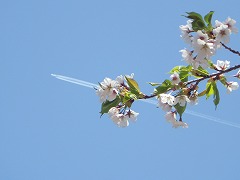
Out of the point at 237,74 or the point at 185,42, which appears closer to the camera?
the point at 185,42

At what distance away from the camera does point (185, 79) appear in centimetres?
461

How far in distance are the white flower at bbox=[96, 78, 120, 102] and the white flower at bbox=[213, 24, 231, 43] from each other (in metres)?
1.08

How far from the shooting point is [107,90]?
4.53 metres

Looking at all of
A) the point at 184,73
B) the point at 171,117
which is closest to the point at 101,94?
the point at 171,117

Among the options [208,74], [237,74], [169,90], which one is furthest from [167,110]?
[237,74]

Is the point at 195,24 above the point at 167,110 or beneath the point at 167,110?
above

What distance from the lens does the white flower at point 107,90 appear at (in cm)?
451

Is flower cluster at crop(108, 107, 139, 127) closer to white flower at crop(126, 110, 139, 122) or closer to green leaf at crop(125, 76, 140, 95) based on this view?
white flower at crop(126, 110, 139, 122)

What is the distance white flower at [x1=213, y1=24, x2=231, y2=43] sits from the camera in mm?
4234

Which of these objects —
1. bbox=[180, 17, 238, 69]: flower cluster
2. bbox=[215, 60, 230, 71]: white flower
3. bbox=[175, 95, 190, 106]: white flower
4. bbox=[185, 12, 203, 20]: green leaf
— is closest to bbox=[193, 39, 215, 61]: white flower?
bbox=[180, 17, 238, 69]: flower cluster

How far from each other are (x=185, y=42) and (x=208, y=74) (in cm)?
46

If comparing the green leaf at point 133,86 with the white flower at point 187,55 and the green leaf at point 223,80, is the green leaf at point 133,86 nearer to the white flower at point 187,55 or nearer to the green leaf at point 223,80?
the white flower at point 187,55

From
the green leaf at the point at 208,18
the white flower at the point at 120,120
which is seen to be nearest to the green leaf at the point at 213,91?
the green leaf at the point at 208,18

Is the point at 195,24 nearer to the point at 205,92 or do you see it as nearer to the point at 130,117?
the point at 205,92
